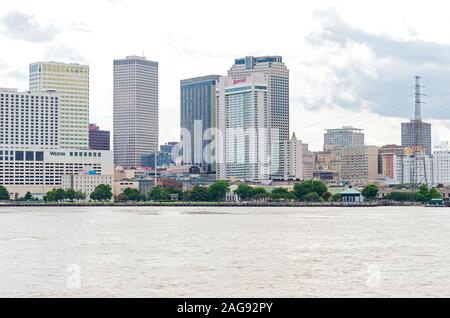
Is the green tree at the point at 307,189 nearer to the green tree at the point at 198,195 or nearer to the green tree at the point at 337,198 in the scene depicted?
the green tree at the point at 337,198

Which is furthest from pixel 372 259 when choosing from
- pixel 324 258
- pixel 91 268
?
pixel 91 268

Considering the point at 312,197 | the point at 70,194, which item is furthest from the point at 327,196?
the point at 70,194

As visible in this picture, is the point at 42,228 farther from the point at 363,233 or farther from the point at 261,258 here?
the point at 261,258

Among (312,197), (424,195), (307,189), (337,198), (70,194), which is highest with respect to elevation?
(307,189)

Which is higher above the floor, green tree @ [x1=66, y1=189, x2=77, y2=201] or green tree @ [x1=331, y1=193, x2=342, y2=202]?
green tree @ [x1=66, y1=189, x2=77, y2=201]

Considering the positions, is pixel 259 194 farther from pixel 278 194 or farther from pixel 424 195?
pixel 424 195

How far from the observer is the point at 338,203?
18512cm

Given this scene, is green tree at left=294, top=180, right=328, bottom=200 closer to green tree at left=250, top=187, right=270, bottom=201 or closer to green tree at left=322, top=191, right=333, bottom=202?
green tree at left=322, top=191, right=333, bottom=202

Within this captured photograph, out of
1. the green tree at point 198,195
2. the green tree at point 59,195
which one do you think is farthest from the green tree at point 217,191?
the green tree at point 59,195

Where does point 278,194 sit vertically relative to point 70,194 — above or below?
below

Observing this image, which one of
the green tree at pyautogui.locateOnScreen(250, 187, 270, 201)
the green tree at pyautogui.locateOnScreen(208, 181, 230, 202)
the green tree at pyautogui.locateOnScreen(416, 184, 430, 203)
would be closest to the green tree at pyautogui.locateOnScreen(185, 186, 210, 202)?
the green tree at pyautogui.locateOnScreen(208, 181, 230, 202)
